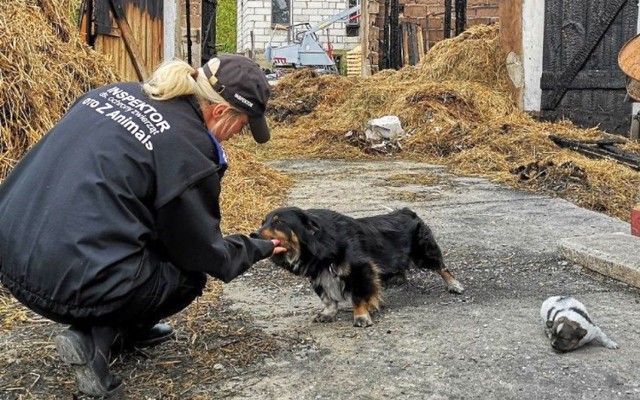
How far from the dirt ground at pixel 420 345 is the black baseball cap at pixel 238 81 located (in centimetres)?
110

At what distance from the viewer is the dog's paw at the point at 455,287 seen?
4309mm

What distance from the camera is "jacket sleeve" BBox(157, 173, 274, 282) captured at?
8.86 feet

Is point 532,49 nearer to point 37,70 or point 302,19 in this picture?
point 37,70

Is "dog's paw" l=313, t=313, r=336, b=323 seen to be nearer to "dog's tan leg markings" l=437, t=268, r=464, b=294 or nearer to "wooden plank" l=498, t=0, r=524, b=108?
"dog's tan leg markings" l=437, t=268, r=464, b=294

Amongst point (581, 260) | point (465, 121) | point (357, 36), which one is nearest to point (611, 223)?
point (581, 260)

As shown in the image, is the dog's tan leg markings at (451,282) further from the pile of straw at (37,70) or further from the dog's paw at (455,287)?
the pile of straw at (37,70)

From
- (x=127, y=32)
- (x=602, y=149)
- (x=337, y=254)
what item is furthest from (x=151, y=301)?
(x=602, y=149)

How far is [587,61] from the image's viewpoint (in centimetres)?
1056

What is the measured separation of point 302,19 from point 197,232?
1499 inches

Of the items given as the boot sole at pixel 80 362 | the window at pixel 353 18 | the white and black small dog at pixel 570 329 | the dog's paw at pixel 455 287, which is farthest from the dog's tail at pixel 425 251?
the window at pixel 353 18

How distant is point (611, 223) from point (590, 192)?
1.27 metres

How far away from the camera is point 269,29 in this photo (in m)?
39.7

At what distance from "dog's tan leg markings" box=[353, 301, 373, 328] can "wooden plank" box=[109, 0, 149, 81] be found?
5.60 meters

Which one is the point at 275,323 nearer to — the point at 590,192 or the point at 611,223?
the point at 611,223
